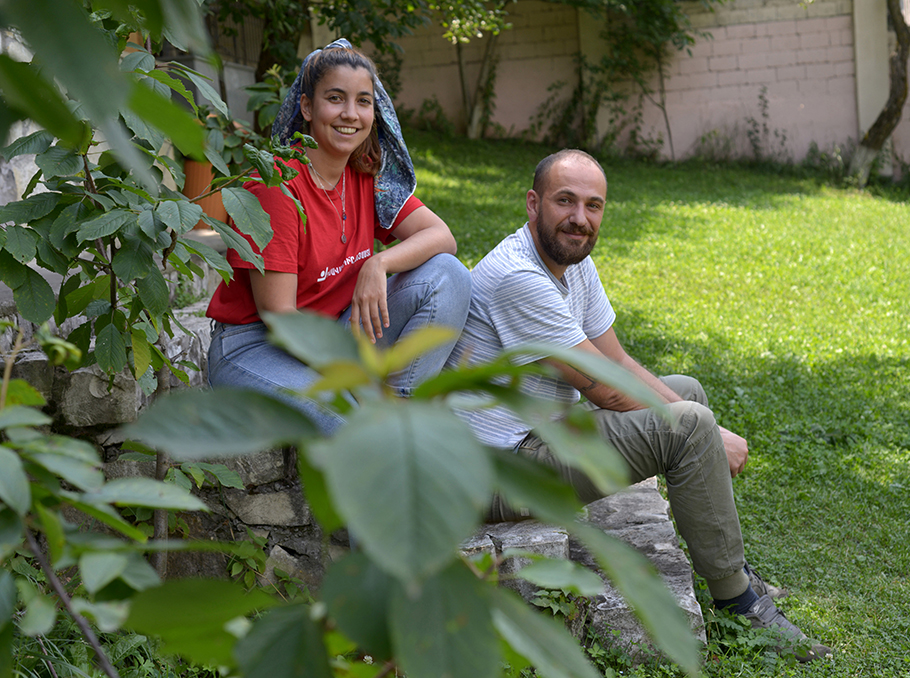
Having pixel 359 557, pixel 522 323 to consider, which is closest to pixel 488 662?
pixel 359 557

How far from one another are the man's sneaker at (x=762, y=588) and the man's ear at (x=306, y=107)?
1992 millimetres

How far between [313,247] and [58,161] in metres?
0.82

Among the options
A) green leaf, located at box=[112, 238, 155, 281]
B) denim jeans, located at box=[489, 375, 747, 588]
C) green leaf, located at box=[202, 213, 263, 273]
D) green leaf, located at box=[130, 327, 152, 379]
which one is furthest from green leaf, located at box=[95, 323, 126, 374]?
denim jeans, located at box=[489, 375, 747, 588]

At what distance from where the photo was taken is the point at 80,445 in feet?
1.97

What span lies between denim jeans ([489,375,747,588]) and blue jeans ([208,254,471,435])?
399 millimetres

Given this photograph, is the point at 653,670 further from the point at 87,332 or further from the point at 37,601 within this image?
the point at 37,601

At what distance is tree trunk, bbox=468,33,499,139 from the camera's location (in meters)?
12.3

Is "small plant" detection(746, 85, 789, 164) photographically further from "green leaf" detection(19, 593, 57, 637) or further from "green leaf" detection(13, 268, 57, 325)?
"green leaf" detection(19, 593, 57, 637)

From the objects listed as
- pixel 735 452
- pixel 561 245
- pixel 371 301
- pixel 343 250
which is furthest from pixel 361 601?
pixel 735 452

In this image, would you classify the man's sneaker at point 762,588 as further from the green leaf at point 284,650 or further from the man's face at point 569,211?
the green leaf at point 284,650

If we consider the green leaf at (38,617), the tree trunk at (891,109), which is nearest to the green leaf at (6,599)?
the green leaf at (38,617)

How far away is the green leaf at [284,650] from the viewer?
1.48 ft

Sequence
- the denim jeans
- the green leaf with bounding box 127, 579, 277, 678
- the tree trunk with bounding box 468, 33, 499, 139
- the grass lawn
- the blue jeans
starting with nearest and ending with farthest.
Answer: the green leaf with bounding box 127, 579, 277, 678
the blue jeans
the denim jeans
the grass lawn
the tree trunk with bounding box 468, 33, 499, 139

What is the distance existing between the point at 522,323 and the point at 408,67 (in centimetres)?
1081
